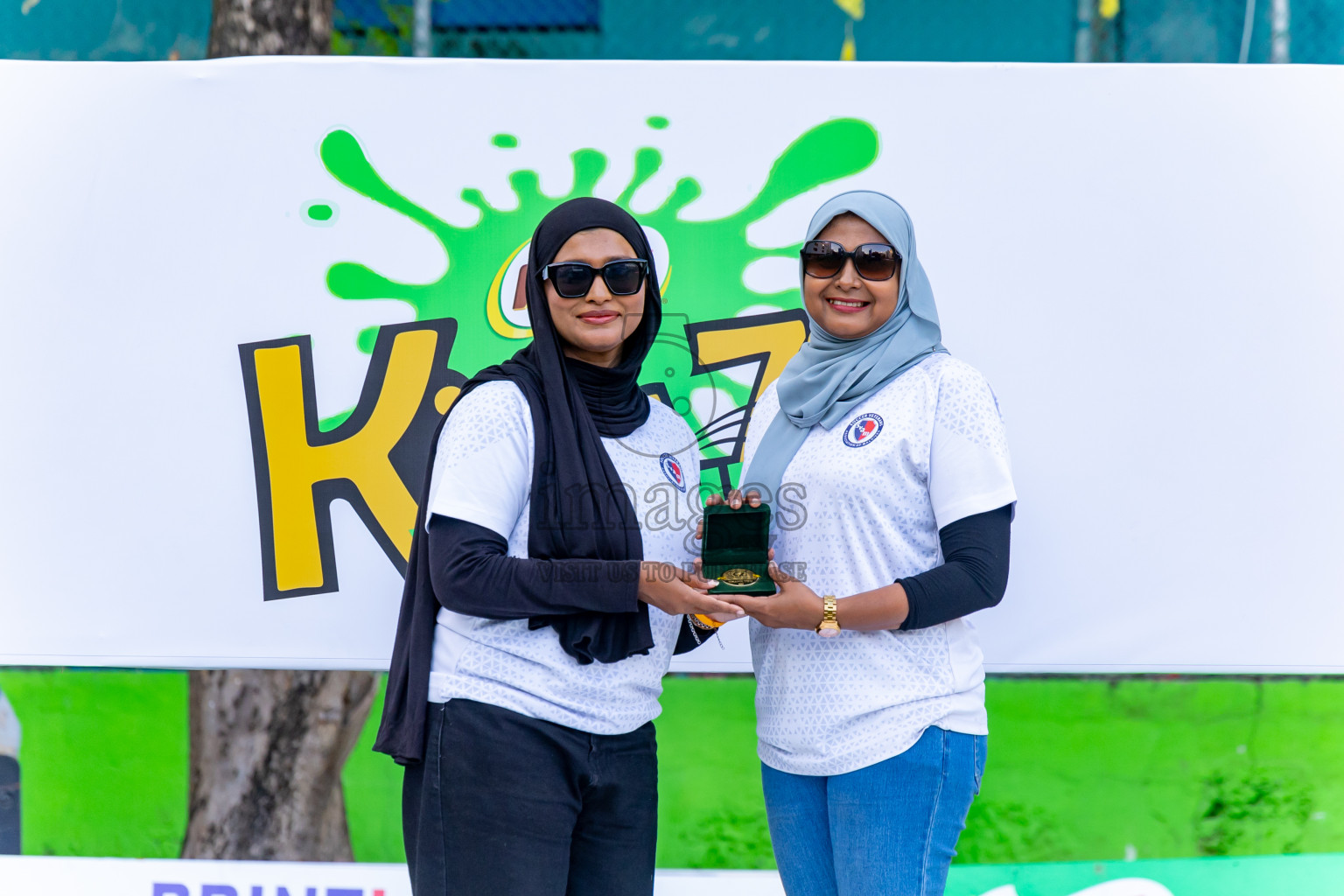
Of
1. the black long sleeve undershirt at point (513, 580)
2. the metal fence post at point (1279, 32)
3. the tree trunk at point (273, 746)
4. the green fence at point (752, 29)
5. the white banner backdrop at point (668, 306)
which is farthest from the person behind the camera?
the green fence at point (752, 29)

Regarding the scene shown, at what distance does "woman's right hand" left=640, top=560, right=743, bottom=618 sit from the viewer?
161 centimetres

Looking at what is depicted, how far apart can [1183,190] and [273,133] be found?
2450 millimetres

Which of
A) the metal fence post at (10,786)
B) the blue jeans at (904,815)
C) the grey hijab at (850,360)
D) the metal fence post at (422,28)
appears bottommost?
the metal fence post at (10,786)

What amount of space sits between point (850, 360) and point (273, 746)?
8.25ft

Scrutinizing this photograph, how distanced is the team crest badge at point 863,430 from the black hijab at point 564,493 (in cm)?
37

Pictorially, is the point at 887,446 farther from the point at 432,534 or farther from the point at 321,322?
the point at 321,322

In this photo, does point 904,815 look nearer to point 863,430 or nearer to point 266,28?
point 863,430

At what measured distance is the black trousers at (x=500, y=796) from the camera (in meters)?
1.60

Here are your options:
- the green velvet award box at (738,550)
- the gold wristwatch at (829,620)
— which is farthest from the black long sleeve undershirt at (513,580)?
the gold wristwatch at (829,620)

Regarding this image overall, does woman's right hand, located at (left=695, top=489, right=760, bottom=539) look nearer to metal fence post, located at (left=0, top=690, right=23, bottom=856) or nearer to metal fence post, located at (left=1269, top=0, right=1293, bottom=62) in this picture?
metal fence post, located at (left=0, top=690, right=23, bottom=856)

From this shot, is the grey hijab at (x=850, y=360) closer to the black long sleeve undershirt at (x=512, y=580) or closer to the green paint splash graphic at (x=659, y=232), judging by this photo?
the black long sleeve undershirt at (x=512, y=580)

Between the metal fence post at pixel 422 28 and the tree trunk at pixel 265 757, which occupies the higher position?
the metal fence post at pixel 422 28

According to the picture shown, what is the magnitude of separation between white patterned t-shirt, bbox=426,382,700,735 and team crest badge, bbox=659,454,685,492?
0.11 ft

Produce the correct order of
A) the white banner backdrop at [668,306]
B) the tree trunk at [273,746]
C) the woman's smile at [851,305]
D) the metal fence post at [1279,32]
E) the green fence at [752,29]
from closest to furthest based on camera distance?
the woman's smile at [851,305] < the white banner backdrop at [668,306] < the tree trunk at [273,746] < the metal fence post at [1279,32] < the green fence at [752,29]
